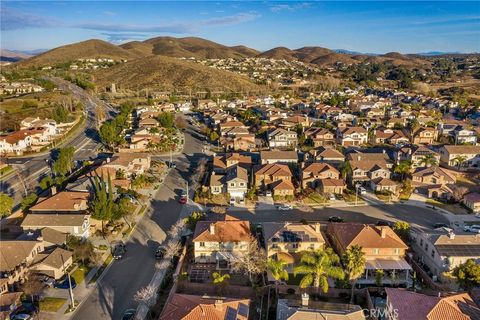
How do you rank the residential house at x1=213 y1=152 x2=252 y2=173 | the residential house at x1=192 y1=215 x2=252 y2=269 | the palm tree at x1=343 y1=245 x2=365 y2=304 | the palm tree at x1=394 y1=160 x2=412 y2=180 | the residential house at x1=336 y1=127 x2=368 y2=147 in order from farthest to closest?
1. the residential house at x1=336 y1=127 x2=368 y2=147
2. the residential house at x1=213 y1=152 x2=252 y2=173
3. the palm tree at x1=394 y1=160 x2=412 y2=180
4. the residential house at x1=192 y1=215 x2=252 y2=269
5. the palm tree at x1=343 y1=245 x2=365 y2=304

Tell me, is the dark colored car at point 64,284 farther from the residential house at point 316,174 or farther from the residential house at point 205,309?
the residential house at point 316,174

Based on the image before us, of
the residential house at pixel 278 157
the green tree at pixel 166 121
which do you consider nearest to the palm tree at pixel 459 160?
the residential house at pixel 278 157

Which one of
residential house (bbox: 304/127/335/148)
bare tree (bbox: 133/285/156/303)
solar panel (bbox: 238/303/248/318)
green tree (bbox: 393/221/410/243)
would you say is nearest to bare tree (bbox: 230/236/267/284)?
solar panel (bbox: 238/303/248/318)

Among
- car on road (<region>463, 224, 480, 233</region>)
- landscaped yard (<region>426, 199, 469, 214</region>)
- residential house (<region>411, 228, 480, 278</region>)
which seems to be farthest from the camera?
landscaped yard (<region>426, 199, 469, 214</region>)

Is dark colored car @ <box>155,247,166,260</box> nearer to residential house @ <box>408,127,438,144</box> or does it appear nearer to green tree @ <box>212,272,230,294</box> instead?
green tree @ <box>212,272,230,294</box>

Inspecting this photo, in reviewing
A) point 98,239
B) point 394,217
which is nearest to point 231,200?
point 98,239

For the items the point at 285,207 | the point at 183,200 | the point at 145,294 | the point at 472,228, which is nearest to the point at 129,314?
the point at 145,294

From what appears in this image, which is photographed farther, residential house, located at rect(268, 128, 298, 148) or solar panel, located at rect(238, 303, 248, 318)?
residential house, located at rect(268, 128, 298, 148)
